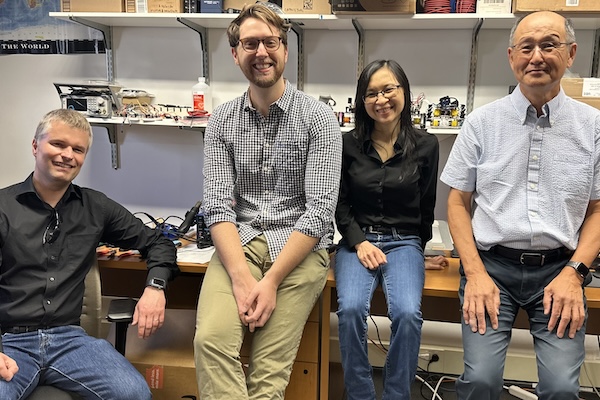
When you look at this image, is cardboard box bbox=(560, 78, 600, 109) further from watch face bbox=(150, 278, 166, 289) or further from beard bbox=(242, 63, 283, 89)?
watch face bbox=(150, 278, 166, 289)

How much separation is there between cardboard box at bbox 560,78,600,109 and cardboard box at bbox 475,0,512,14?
1.21 ft

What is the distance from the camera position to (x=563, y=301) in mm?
1419

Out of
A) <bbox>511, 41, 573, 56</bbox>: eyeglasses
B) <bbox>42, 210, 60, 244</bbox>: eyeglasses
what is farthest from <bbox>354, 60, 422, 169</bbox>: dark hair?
<bbox>42, 210, 60, 244</bbox>: eyeglasses

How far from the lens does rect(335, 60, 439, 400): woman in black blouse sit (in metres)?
1.59

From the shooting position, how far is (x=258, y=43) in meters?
1.66

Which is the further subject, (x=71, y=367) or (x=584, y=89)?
(x=584, y=89)

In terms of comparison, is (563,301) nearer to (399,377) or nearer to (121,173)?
(399,377)

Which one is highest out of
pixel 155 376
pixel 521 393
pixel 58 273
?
pixel 58 273

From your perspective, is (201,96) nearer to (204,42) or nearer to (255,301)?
(204,42)

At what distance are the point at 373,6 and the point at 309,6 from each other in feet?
0.93

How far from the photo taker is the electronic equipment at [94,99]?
2373 millimetres

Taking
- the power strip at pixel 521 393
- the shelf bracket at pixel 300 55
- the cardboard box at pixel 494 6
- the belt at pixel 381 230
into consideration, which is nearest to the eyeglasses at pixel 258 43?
the belt at pixel 381 230

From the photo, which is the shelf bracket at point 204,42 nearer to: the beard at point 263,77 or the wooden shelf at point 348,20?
the wooden shelf at point 348,20

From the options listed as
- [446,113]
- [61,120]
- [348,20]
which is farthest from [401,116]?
[61,120]
